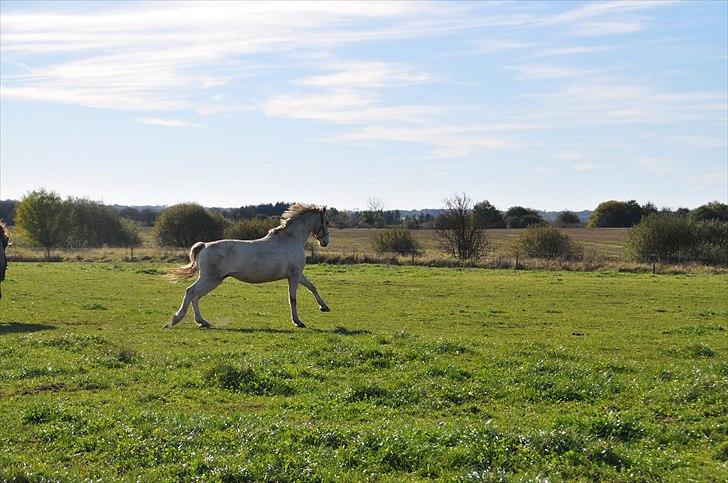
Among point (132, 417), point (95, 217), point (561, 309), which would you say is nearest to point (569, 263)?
point (561, 309)

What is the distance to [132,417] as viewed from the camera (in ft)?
30.3

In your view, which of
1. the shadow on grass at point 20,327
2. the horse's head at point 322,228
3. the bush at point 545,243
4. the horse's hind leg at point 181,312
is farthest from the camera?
the bush at point 545,243

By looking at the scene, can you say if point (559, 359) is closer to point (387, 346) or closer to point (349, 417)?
point (387, 346)

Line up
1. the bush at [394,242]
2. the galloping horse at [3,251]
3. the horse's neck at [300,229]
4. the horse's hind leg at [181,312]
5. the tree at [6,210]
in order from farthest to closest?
1. the tree at [6,210]
2. the bush at [394,242]
3. the galloping horse at [3,251]
4. the horse's neck at [300,229]
5. the horse's hind leg at [181,312]

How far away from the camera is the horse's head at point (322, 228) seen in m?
20.8

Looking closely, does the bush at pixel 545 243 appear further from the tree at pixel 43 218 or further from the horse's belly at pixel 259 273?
the tree at pixel 43 218

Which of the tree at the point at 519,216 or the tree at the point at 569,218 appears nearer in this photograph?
the tree at the point at 519,216

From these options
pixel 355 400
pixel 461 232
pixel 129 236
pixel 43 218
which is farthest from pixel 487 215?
pixel 355 400

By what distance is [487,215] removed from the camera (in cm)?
7275

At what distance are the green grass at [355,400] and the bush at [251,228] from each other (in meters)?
38.7

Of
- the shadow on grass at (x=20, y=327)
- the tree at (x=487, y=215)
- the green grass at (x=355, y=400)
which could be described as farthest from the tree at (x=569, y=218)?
the shadow on grass at (x=20, y=327)

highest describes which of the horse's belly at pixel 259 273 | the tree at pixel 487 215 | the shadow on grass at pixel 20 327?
the tree at pixel 487 215

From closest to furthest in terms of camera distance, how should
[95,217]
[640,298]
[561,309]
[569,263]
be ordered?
[561,309] → [640,298] → [569,263] → [95,217]

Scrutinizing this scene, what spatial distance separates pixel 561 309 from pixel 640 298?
6.15 meters
